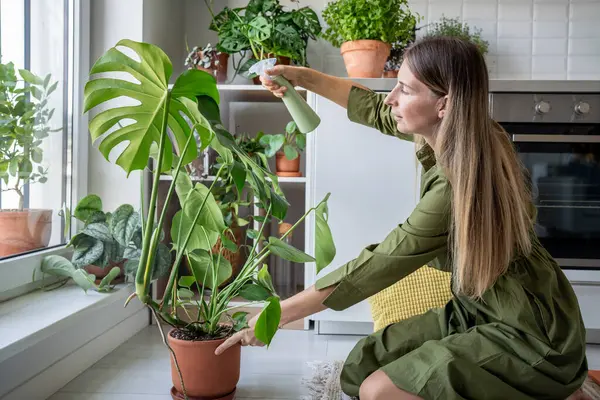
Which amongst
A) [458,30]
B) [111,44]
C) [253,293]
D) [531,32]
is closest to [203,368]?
[253,293]

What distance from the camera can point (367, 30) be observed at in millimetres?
2100

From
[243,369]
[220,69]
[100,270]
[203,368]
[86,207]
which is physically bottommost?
[243,369]

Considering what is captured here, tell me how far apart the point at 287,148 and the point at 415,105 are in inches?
34.6

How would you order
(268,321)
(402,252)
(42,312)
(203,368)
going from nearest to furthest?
(268,321), (402,252), (203,368), (42,312)

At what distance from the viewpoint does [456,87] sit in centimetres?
117

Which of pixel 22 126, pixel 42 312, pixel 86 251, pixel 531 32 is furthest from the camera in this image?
pixel 531 32

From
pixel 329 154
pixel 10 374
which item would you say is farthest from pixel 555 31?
pixel 10 374

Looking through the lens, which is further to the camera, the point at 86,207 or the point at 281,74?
the point at 86,207

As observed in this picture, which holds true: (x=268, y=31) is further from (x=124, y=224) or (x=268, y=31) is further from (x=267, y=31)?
(x=124, y=224)

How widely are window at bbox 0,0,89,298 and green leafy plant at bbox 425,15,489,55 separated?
1.51m

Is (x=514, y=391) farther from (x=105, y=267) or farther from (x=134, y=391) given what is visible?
(x=105, y=267)

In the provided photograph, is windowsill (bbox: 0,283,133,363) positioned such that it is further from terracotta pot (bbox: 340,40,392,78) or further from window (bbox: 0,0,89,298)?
terracotta pot (bbox: 340,40,392,78)

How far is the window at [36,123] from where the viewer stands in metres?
1.63

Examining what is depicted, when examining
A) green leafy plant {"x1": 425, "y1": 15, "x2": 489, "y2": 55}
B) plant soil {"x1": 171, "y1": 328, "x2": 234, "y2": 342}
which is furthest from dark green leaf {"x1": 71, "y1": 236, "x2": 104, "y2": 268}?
green leafy plant {"x1": 425, "y1": 15, "x2": 489, "y2": 55}
